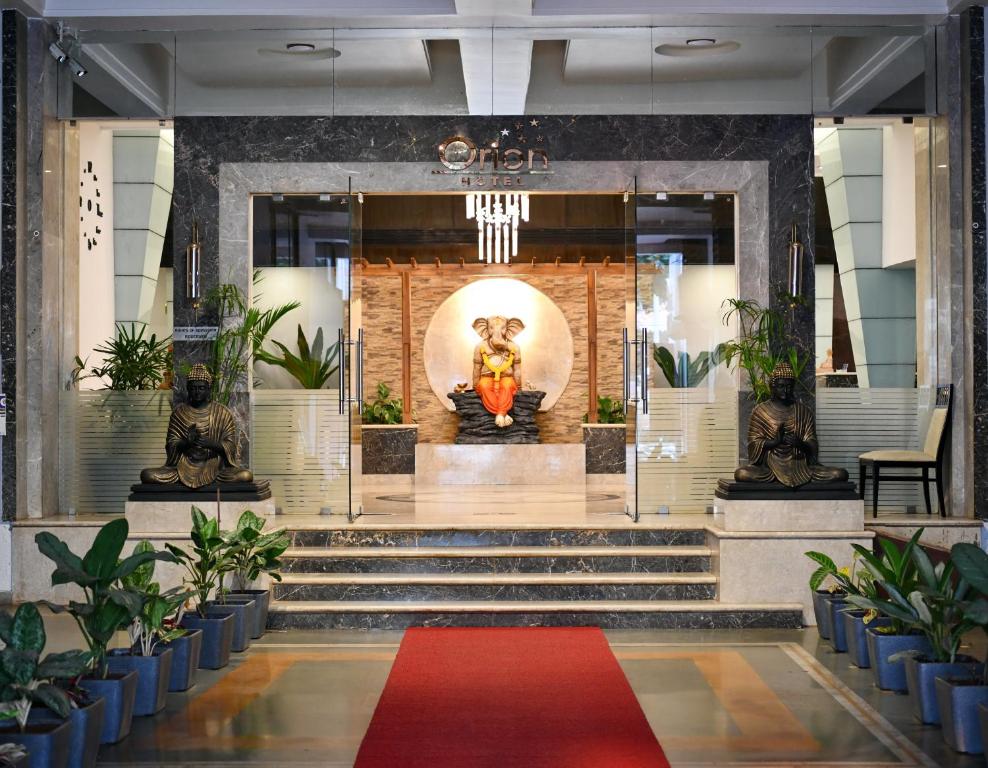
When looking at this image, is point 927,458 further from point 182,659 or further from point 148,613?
point 148,613

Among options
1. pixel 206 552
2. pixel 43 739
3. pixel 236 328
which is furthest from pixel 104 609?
pixel 236 328

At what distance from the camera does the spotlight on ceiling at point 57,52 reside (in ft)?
28.1

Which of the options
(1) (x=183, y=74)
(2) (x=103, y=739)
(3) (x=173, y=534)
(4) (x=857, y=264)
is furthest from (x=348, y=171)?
(2) (x=103, y=739)

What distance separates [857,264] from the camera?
910 centimetres

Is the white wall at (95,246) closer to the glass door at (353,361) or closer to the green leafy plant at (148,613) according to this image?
the glass door at (353,361)

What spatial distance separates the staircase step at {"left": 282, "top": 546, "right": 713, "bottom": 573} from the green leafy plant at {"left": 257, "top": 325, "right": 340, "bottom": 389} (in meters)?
1.67

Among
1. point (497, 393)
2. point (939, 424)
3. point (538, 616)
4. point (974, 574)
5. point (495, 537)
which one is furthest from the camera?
point (497, 393)

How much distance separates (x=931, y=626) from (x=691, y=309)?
413cm

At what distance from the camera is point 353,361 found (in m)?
8.97

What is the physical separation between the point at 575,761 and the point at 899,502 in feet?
17.5

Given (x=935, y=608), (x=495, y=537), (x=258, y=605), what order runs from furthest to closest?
(x=495, y=537)
(x=258, y=605)
(x=935, y=608)

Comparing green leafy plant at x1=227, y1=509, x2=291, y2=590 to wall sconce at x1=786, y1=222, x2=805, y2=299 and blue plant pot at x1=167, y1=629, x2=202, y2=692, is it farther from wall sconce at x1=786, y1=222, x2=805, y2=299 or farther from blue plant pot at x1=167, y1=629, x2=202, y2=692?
wall sconce at x1=786, y1=222, x2=805, y2=299

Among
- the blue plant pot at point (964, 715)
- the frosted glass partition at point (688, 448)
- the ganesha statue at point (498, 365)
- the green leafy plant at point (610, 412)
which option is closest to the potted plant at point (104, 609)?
the blue plant pot at point (964, 715)

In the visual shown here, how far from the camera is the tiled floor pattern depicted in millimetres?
4574
